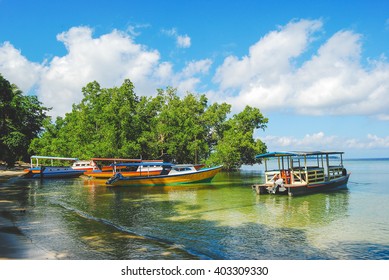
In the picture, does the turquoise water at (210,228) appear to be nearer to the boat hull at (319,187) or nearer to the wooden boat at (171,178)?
the boat hull at (319,187)

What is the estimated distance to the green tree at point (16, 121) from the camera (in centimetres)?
3242

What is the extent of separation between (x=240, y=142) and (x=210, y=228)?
1617 inches

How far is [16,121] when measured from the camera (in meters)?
48.3

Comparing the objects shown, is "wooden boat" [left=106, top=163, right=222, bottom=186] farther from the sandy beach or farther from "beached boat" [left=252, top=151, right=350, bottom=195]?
the sandy beach

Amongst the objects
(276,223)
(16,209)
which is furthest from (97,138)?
(276,223)

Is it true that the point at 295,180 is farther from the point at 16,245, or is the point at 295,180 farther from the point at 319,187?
the point at 16,245

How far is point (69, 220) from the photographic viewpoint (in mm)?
13703

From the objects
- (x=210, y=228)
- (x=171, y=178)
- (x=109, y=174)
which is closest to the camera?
(x=210, y=228)

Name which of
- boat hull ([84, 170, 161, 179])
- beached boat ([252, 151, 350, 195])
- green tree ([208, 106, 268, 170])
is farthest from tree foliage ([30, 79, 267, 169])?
beached boat ([252, 151, 350, 195])

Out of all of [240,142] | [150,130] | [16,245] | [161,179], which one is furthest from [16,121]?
[16,245]

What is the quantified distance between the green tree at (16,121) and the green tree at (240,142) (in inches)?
1151

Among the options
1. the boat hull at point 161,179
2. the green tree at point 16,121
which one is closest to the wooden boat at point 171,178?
the boat hull at point 161,179

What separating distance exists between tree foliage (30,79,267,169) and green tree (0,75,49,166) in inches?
147

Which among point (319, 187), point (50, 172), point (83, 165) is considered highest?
point (83, 165)
